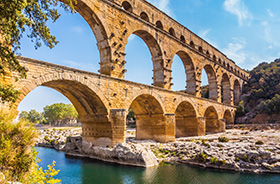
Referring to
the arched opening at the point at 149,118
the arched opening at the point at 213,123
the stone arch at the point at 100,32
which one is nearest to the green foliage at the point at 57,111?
the arched opening at the point at 213,123

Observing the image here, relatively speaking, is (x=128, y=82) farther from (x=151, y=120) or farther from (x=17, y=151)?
(x=17, y=151)

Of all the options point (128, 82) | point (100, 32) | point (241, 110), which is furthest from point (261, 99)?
point (100, 32)

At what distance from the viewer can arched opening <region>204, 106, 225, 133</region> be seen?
2992 cm

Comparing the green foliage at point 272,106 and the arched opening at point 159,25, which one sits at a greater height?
the arched opening at point 159,25

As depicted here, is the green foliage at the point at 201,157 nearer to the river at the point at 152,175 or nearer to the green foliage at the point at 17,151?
the river at the point at 152,175

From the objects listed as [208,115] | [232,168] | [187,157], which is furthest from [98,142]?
[208,115]

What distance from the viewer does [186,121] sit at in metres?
25.0

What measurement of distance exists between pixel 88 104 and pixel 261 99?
40526mm

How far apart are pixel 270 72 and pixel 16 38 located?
5567 cm

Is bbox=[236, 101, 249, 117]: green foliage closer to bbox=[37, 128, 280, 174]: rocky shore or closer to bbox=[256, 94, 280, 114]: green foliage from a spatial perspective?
bbox=[256, 94, 280, 114]: green foliage

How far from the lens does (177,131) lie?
1004 inches

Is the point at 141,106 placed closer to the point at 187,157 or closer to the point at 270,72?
the point at 187,157

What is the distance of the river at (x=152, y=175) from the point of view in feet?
38.0

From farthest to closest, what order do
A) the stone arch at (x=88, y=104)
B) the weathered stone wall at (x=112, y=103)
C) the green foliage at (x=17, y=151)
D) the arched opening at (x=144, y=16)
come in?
1. the arched opening at (x=144, y=16)
2. the stone arch at (x=88, y=104)
3. the weathered stone wall at (x=112, y=103)
4. the green foliage at (x=17, y=151)
